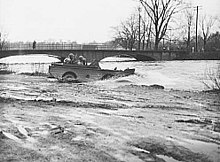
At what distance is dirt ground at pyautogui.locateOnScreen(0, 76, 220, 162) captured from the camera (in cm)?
508

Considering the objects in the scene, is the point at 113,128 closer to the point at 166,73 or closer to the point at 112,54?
the point at 166,73

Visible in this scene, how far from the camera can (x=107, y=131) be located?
6488mm

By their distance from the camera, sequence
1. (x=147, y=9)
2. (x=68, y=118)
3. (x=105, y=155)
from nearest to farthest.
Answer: (x=105, y=155)
(x=68, y=118)
(x=147, y=9)

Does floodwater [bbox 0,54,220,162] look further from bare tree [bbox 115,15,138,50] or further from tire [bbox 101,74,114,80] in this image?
bare tree [bbox 115,15,138,50]

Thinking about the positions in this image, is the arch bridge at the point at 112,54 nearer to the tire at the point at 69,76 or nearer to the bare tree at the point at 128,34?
the bare tree at the point at 128,34

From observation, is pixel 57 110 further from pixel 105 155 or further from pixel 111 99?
pixel 105 155

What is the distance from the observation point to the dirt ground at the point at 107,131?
508cm

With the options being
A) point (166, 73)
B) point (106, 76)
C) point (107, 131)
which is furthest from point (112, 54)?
point (107, 131)

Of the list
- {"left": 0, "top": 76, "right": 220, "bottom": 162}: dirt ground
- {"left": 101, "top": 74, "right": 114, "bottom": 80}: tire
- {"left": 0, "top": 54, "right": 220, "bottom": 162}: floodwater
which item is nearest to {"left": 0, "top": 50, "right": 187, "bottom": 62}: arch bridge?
{"left": 101, "top": 74, "right": 114, "bottom": 80}: tire

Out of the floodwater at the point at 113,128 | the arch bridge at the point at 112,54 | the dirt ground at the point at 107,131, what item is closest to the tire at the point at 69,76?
Answer: the floodwater at the point at 113,128

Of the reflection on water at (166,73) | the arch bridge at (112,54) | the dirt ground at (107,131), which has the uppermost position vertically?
the arch bridge at (112,54)

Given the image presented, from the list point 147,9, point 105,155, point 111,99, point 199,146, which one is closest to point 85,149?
point 105,155

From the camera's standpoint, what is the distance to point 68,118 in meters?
7.62

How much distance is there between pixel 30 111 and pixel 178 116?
351 cm
